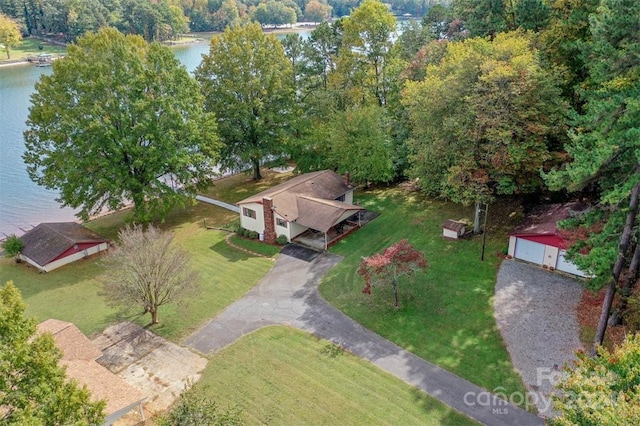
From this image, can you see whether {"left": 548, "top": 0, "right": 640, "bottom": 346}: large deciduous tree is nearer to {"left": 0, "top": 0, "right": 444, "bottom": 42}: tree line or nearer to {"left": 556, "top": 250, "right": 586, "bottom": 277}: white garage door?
{"left": 556, "top": 250, "right": 586, "bottom": 277}: white garage door

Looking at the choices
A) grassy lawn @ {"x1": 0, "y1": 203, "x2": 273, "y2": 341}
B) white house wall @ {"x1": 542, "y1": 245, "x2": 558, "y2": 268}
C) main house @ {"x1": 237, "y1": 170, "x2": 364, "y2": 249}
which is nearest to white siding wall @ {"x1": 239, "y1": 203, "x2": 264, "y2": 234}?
main house @ {"x1": 237, "y1": 170, "x2": 364, "y2": 249}

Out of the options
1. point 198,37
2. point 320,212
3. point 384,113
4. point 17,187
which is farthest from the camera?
point 198,37

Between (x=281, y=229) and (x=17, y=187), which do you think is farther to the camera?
(x=17, y=187)

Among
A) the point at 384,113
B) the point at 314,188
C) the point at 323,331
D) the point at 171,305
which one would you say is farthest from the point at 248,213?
the point at 384,113

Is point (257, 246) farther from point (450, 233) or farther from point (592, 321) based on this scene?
point (592, 321)

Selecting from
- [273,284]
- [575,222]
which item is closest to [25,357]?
[273,284]

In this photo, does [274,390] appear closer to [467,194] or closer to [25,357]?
[25,357]

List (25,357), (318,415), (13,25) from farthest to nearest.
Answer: (13,25)
(318,415)
(25,357)
